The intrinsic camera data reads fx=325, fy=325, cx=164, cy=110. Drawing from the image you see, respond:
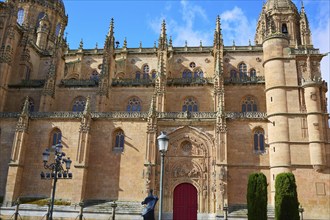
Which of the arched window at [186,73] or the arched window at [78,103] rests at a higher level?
the arched window at [186,73]

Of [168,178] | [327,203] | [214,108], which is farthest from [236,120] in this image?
[327,203]

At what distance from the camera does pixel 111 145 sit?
31.6 meters

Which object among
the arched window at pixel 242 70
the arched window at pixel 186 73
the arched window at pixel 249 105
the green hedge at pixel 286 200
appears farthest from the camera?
the arched window at pixel 186 73

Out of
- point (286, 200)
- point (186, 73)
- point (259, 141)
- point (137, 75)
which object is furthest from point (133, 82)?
point (286, 200)

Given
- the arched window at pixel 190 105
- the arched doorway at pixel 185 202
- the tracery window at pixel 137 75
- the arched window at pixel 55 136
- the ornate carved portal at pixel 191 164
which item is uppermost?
the tracery window at pixel 137 75

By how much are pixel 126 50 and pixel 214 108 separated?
52.2 feet

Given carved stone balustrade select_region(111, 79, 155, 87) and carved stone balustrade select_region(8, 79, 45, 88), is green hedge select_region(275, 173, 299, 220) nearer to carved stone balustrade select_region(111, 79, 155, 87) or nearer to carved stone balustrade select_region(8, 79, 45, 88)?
carved stone balustrade select_region(111, 79, 155, 87)

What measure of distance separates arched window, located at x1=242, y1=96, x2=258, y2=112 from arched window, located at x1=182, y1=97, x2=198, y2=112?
524 cm

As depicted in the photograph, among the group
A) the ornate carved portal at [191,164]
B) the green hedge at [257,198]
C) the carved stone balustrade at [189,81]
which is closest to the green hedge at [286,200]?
the green hedge at [257,198]

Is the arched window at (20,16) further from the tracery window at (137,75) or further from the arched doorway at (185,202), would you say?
the arched doorway at (185,202)

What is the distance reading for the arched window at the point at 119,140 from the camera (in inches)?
1249

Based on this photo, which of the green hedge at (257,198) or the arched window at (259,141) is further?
the arched window at (259,141)

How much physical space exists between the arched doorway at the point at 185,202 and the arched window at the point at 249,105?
36.3 feet

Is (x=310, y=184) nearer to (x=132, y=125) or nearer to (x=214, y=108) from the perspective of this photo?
(x=214, y=108)
